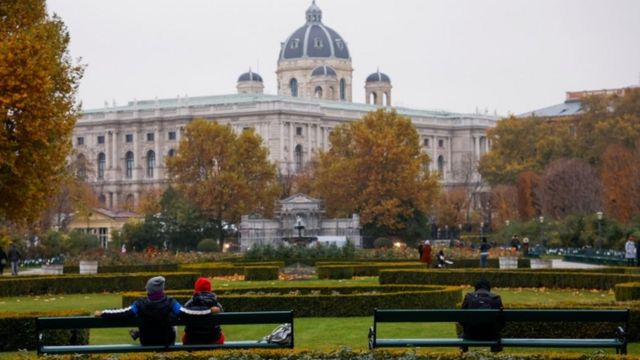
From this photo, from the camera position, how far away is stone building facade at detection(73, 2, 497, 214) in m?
129

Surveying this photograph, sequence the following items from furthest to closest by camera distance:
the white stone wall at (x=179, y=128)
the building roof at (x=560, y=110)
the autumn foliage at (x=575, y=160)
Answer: the white stone wall at (x=179, y=128) < the building roof at (x=560, y=110) < the autumn foliage at (x=575, y=160)

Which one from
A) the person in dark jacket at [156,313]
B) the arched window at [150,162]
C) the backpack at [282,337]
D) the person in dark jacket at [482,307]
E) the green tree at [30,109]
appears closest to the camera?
the person in dark jacket at [156,313]

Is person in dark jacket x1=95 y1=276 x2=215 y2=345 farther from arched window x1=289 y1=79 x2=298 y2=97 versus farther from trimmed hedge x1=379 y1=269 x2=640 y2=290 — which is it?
arched window x1=289 y1=79 x2=298 y2=97

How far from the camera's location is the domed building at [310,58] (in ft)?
515

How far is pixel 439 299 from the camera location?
26266mm

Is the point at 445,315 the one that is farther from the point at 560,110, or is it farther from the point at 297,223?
the point at 560,110

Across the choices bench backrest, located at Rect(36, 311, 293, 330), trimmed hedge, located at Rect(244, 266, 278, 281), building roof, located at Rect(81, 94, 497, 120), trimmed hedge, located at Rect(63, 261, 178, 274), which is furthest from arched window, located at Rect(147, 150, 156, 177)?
bench backrest, located at Rect(36, 311, 293, 330)

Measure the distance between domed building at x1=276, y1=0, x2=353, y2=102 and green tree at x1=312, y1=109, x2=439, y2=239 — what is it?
243 ft

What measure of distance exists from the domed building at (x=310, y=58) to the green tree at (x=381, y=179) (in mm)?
74177

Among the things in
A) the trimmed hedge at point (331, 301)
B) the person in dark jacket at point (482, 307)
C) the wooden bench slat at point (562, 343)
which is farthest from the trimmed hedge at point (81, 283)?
the wooden bench slat at point (562, 343)

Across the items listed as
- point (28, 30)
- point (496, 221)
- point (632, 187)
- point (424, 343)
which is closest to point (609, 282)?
point (28, 30)

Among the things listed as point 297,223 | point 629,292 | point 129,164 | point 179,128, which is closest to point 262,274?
point 629,292

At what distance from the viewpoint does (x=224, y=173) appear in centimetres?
7869

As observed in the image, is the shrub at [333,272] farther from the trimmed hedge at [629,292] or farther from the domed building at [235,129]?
the domed building at [235,129]
